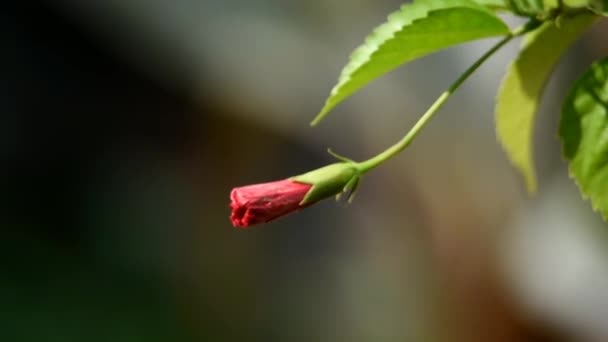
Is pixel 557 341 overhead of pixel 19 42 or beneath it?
beneath

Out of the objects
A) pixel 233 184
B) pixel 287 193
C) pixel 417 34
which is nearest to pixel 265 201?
pixel 287 193

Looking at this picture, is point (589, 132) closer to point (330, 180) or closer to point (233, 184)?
point (330, 180)

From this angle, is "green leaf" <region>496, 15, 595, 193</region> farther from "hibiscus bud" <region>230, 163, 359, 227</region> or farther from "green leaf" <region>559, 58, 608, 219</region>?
"hibiscus bud" <region>230, 163, 359, 227</region>

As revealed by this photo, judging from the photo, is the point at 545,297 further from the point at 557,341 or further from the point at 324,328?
the point at 324,328

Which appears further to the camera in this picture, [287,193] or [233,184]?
[233,184]

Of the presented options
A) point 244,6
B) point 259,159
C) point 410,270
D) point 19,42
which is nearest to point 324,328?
point 410,270

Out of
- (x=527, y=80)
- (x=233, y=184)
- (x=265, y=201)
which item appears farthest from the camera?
(x=233, y=184)

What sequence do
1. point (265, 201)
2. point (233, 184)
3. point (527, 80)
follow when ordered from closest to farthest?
point (265, 201) → point (527, 80) → point (233, 184)

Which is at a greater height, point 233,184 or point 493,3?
point 233,184
